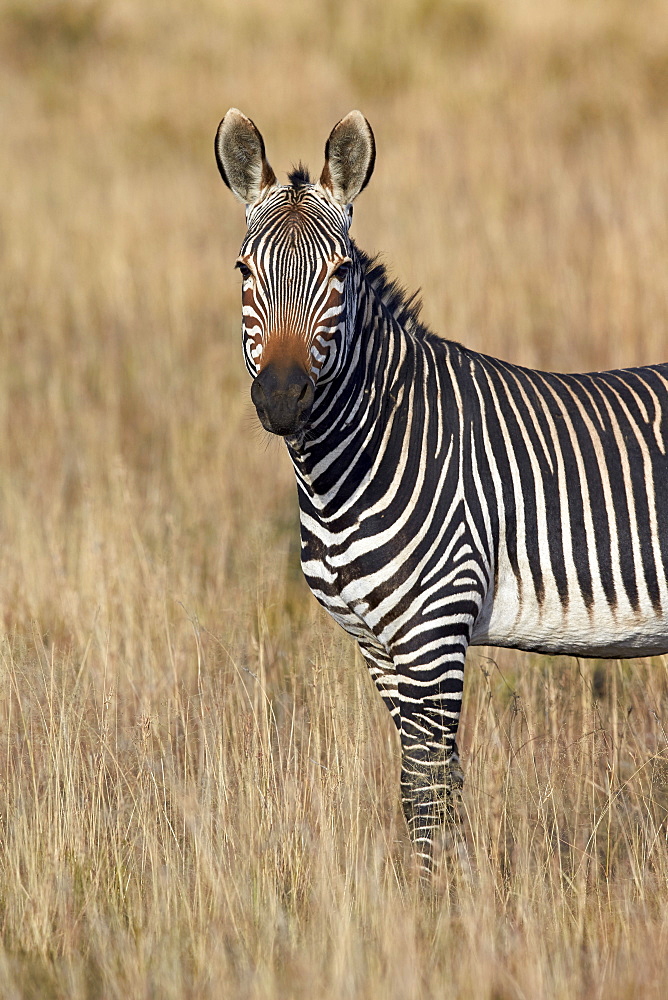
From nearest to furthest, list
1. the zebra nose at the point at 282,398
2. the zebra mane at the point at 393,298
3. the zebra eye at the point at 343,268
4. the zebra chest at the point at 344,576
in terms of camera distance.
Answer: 1. the zebra nose at the point at 282,398
2. the zebra eye at the point at 343,268
3. the zebra chest at the point at 344,576
4. the zebra mane at the point at 393,298

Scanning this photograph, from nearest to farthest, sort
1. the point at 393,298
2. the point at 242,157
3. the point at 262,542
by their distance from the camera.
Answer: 1. the point at 242,157
2. the point at 393,298
3. the point at 262,542

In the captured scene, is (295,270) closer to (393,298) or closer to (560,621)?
(393,298)

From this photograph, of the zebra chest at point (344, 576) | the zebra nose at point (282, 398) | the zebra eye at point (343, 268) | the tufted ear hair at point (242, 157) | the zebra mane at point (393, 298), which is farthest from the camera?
the zebra mane at point (393, 298)

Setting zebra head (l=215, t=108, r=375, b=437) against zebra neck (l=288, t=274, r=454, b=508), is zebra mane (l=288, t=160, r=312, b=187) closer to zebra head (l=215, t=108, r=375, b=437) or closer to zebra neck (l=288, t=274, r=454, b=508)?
zebra head (l=215, t=108, r=375, b=437)

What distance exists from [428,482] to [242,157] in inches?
50.4

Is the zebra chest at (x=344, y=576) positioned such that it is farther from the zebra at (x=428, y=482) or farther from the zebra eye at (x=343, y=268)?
the zebra eye at (x=343, y=268)

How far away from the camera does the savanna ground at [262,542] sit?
310 cm

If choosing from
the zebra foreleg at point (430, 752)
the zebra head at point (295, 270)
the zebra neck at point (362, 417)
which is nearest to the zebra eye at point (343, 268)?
the zebra head at point (295, 270)

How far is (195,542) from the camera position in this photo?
20.8 ft

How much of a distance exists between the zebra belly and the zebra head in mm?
983

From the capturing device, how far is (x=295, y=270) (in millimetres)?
3230

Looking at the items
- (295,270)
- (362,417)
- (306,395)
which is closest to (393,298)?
(362,417)

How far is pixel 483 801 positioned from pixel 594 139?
10.1 metres

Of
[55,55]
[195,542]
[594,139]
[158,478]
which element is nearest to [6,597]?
[195,542]
